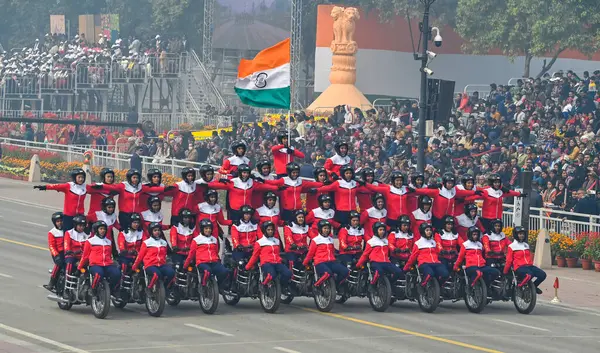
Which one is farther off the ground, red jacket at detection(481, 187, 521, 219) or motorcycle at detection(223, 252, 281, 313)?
red jacket at detection(481, 187, 521, 219)

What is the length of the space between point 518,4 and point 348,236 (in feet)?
112

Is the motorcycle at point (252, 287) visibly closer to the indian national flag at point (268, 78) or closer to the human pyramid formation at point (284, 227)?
the human pyramid formation at point (284, 227)

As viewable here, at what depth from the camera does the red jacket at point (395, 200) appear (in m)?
28.4

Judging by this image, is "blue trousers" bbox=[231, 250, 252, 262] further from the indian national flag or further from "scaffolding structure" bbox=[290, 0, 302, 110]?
"scaffolding structure" bbox=[290, 0, 302, 110]

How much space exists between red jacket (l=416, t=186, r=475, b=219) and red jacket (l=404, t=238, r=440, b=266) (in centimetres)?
135

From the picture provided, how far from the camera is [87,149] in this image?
54.0 m

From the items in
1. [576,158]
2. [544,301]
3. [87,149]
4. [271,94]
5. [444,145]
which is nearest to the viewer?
[544,301]

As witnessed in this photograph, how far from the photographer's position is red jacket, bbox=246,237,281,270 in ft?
86.9

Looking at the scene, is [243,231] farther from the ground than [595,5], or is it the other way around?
[595,5]

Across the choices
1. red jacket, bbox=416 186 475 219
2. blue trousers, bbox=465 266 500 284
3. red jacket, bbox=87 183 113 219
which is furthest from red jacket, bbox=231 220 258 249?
blue trousers, bbox=465 266 500 284

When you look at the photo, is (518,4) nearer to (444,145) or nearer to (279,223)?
(444,145)

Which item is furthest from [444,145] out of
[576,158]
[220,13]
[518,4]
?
[220,13]

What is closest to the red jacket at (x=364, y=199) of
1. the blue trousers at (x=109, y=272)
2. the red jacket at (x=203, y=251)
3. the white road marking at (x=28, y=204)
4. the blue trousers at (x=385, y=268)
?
the blue trousers at (x=385, y=268)

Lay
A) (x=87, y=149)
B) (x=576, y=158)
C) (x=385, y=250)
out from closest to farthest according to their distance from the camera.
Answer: (x=385, y=250)
(x=576, y=158)
(x=87, y=149)
